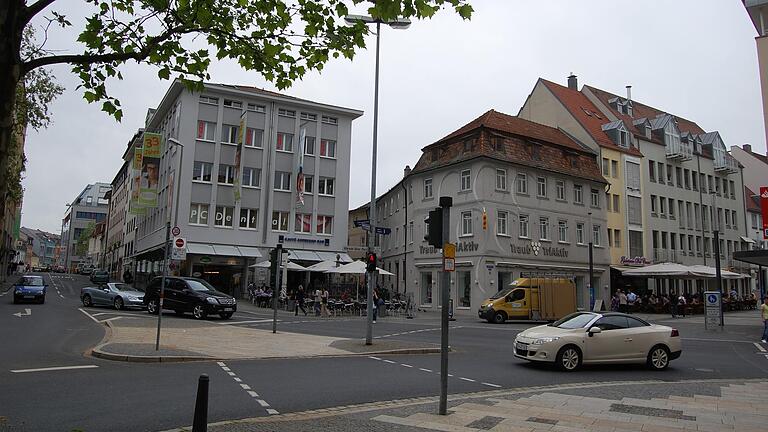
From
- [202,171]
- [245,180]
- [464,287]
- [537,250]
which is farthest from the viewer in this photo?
[245,180]

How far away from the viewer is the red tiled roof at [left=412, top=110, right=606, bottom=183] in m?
39.5

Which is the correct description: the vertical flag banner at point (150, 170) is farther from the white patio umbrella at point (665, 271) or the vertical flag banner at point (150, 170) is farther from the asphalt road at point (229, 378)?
the white patio umbrella at point (665, 271)

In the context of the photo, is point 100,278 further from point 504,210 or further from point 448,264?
point 448,264

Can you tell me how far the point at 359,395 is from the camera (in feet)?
31.7

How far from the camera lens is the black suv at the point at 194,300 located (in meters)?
26.1

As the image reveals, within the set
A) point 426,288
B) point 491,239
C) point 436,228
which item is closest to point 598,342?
point 436,228

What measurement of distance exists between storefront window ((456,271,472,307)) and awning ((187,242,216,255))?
1674cm

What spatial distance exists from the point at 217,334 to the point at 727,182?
56.6m

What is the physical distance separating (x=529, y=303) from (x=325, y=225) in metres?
19.9

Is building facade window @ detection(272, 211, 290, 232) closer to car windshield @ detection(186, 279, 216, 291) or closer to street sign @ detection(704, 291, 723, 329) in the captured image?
car windshield @ detection(186, 279, 216, 291)

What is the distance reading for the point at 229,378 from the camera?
11.0 metres

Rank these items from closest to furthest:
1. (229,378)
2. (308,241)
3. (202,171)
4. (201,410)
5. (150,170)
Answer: (201,410) < (229,378) < (202,171) < (308,241) < (150,170)

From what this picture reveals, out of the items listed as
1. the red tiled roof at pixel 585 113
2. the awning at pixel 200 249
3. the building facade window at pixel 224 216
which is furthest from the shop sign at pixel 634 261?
the awning at pixel 200 249

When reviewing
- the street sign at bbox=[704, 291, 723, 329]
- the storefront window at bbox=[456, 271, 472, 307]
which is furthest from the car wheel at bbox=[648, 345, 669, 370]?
the storefront window at bbox=[456, 271, 472, 307]
